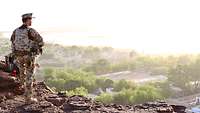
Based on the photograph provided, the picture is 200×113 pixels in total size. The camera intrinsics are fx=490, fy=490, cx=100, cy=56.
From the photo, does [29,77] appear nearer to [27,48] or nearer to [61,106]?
[27,48]

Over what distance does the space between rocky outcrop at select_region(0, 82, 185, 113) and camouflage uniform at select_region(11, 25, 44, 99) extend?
555 millimetres

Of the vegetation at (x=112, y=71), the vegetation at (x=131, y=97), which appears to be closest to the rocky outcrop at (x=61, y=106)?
the vegetation at (x=112, y=71)

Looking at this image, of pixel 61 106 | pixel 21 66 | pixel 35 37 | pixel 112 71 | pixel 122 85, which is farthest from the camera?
pixel 112 71

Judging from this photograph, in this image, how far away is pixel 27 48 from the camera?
1348 cm

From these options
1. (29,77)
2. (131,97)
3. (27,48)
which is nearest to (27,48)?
(27,48)

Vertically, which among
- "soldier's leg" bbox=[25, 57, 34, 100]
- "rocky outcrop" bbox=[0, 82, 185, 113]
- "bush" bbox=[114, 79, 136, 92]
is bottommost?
"bush" bbox=[114, 79, 136, 92]

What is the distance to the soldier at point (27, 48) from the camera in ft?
44.0

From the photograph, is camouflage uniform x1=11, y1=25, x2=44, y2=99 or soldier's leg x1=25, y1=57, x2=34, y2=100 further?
soldier's leg x1=25, y1=57, x2=34, y2=100

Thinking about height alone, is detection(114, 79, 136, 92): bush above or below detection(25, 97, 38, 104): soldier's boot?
below

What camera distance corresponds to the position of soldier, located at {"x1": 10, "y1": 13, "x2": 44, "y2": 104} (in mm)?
13398

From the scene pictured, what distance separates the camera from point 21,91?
48.9 feet

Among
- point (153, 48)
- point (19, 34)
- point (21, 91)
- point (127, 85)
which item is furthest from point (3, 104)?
point (153, 48)

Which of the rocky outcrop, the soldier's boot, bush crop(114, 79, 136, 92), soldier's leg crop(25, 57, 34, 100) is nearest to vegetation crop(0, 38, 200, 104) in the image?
bush crop(114, 79, 136, 92)

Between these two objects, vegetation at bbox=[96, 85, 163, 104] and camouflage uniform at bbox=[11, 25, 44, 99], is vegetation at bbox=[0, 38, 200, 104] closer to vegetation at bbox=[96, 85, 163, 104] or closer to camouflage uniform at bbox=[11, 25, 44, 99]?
vegetation at bbox=[96, 85, 163, 104]
